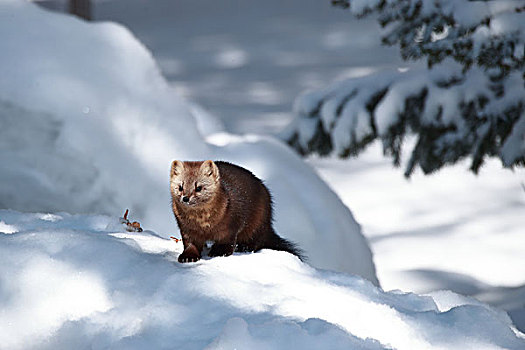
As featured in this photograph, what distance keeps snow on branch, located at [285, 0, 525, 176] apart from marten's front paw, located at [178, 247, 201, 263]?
1.32 meters

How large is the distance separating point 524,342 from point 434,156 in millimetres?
1826

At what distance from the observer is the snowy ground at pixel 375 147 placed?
13.9 feet

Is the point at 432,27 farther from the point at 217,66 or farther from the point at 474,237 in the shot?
the point at 217,66

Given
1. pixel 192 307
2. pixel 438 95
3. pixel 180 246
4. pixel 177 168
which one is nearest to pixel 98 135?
pixel 180 246

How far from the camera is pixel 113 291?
1.55m

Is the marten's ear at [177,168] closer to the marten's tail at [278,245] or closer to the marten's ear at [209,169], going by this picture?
the marten's ear at [209,169]

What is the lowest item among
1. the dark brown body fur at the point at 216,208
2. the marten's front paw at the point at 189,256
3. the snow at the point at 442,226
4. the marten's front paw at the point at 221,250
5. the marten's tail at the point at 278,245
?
the snow at the point at 442,226

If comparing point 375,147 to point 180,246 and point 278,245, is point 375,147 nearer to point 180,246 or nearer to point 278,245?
point 278,245

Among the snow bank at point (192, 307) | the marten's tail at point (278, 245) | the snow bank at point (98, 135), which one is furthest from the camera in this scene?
the snow bank at point (98, 135)

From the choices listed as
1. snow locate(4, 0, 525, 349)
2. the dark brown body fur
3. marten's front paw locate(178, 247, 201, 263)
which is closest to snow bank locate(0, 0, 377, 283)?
snow locate(4, 0, 525, 349)

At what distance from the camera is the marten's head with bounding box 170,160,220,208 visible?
5.91ft

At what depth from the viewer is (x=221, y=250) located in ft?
6.20

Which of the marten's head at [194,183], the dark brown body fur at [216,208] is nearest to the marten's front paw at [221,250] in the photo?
the dark brown body fur at [216,208]

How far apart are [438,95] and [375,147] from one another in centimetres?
329
